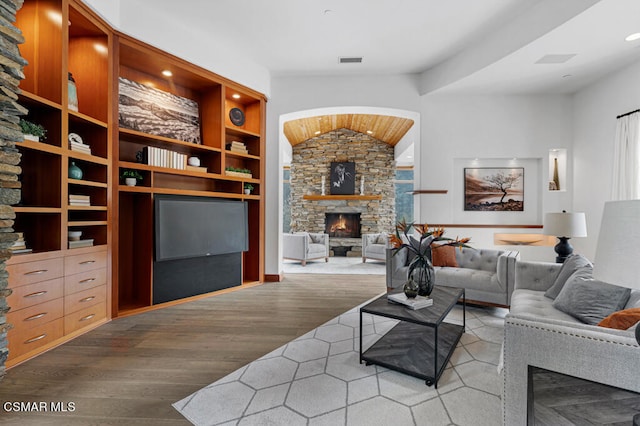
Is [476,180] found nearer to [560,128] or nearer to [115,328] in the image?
[560,128]

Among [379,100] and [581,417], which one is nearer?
[581,417]

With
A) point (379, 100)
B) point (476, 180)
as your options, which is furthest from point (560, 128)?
point (379, 100)

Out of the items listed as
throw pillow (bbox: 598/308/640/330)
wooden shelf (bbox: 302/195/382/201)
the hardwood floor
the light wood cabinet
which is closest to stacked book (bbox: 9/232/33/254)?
the light wood cabinet

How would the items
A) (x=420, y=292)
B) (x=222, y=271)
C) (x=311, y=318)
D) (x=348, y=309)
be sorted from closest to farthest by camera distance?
1. (x=420, y=292)
2. (x=311, y=318)
3. (x=348, y=309)
4. (x=222, y=271)

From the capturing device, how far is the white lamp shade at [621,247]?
890 mm

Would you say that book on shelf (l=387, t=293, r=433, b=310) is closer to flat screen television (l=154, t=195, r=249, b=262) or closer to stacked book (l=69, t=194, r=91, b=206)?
flat screen television (l=154, t=195, r=249, b=262)

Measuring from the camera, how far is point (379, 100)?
502 cm

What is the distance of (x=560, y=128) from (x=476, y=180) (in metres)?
1.47

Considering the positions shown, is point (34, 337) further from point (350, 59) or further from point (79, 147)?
point (350, 59)

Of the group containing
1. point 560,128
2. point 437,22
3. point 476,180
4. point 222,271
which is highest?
point 437,22

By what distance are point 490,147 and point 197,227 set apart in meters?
4.62

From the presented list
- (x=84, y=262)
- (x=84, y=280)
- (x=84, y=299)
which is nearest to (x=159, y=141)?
(x=84, y=262)

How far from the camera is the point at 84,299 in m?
2.87

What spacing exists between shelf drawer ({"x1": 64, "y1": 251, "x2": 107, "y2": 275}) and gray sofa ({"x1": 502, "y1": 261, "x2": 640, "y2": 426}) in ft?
10.8
